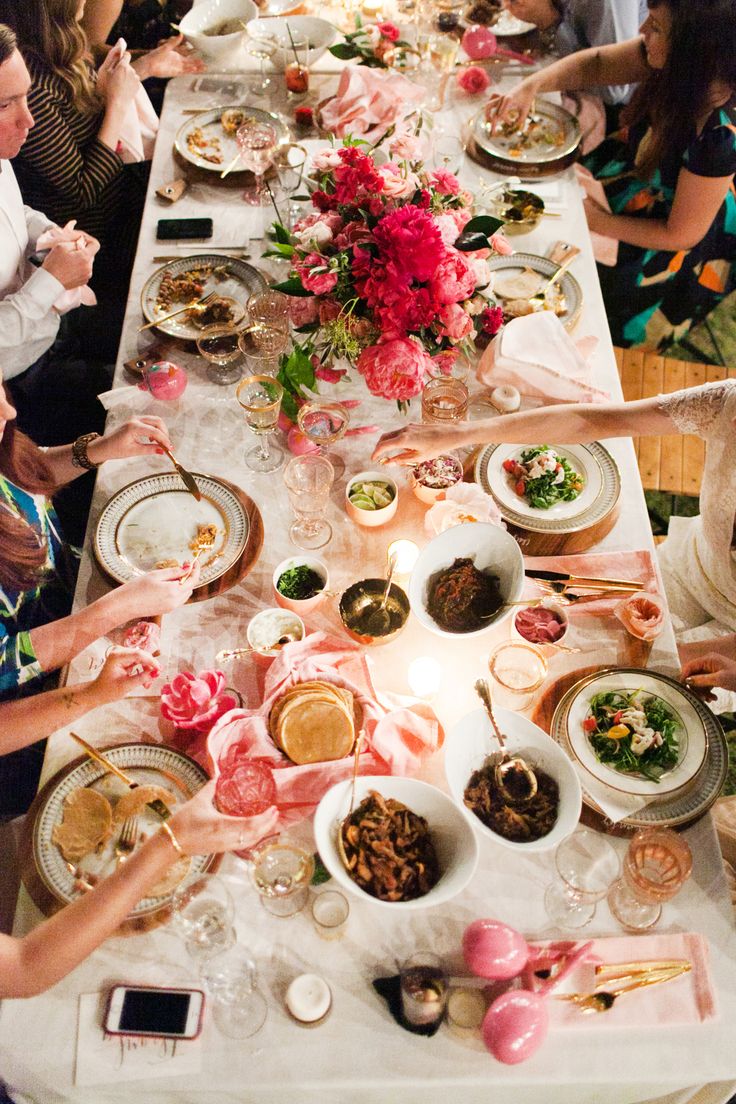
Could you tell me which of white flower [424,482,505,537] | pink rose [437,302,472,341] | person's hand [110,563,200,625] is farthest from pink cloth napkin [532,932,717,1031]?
pink rose [437,302,472,341]

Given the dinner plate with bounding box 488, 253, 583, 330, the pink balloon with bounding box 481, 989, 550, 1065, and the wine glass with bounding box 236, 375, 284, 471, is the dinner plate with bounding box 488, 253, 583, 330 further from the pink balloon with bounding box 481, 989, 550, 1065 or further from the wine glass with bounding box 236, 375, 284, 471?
the pink balloon with bounding box 481, 989, 550, 1065

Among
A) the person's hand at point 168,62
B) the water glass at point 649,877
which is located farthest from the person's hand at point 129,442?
the person's hand at point 168,62

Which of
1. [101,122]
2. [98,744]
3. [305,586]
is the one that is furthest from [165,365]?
[101,122]

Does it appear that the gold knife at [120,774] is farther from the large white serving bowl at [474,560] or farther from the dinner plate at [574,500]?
the dinner plate at [574,500]

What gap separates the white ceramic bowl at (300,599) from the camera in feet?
6.16

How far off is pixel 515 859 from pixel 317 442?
119cm

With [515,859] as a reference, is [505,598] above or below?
above

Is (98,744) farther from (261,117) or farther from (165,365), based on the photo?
(261,117)

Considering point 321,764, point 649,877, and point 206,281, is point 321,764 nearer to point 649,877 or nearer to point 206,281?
point 649,877

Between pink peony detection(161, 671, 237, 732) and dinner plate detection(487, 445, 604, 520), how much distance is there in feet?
2.96

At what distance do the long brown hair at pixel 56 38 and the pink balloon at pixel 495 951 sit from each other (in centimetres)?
322

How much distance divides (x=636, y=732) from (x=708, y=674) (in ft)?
0.79

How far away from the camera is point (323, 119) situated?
303 cm

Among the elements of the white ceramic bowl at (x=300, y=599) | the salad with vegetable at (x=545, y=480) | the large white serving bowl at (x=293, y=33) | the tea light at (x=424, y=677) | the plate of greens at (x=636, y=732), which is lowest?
the plate of greens at (x=636, y=732)
